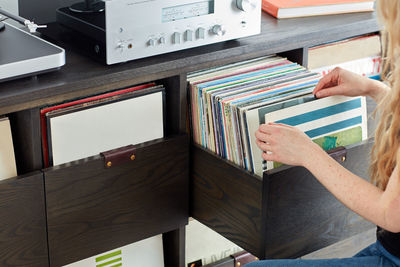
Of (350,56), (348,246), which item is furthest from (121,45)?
(348,246)

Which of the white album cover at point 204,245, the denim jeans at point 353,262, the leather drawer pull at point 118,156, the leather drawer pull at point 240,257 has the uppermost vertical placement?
the leather drawer pull at point 118,156

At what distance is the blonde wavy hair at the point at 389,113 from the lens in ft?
3.51

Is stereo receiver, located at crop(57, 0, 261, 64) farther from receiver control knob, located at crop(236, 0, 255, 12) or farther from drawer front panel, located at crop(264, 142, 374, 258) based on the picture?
drawer front panel, located at crop(264, 142, 374, 258)

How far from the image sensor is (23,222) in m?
1.25

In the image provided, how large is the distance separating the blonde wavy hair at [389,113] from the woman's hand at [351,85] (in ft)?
0.39

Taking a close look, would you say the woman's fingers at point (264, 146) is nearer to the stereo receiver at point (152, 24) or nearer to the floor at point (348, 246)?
the stereo receiver at point (152, 24)

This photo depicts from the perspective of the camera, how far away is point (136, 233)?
1428mm

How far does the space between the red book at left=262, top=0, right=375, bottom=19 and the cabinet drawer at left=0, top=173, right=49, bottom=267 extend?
693mm

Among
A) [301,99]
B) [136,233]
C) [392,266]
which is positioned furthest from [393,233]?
[136,233]

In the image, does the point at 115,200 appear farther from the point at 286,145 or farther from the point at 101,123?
the point at 286,145

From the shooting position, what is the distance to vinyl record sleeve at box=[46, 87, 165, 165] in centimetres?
128

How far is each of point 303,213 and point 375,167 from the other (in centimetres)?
17

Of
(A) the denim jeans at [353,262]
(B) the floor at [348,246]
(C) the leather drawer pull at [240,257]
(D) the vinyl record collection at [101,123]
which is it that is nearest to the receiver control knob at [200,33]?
(D) the vinyl record collection at [101,123]

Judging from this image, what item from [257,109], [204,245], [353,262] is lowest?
[204,245]
